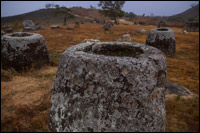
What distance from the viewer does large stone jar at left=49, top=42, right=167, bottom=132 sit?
4.83 feet

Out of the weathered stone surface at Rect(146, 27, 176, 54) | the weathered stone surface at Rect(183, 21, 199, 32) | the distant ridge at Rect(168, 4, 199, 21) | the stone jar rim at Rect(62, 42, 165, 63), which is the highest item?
the distant ridge at Rect(168, 4, 199, 21)

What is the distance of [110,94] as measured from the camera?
147cm

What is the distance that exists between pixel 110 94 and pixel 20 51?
17.9 feet

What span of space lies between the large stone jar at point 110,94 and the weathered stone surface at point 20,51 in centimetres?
501

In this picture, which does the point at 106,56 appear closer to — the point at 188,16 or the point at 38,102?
the point at 38,102

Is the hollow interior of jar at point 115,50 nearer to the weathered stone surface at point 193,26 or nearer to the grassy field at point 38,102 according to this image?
the grassy field at point 38,102

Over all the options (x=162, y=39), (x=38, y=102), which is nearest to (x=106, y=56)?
(x=38, y=102)

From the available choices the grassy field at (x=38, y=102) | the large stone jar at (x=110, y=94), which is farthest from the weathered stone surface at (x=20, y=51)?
the large stone jar at (x=110, y=94)

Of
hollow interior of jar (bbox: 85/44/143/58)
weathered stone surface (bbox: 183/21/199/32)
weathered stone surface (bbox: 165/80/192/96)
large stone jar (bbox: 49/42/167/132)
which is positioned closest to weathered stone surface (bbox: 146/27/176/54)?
weathered stone surface (bbox: 165/80/192/96)

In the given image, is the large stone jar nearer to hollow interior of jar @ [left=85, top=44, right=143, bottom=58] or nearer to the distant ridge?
hollow interior of jar @ [left=85, top=44, right=143, bottom=58]

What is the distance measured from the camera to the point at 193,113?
154 inches

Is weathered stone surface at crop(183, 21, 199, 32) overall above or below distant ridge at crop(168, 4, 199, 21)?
below

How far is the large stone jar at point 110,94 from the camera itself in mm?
1471

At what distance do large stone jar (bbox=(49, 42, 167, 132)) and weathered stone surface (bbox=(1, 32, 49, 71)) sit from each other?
5008 mm
